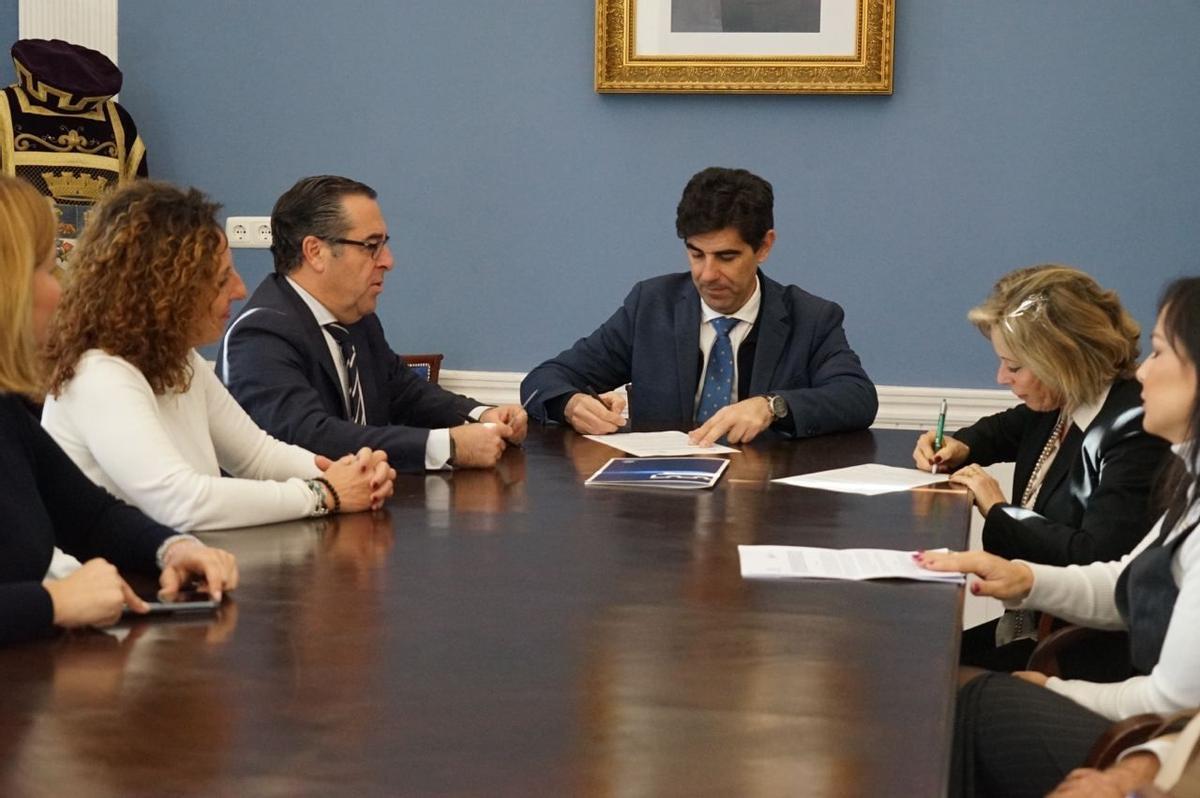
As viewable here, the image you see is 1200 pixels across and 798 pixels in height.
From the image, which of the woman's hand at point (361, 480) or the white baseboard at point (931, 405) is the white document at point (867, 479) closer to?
the woman's hand at point (361, 480)

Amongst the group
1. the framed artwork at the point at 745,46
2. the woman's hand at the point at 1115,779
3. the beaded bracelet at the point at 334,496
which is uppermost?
the framed artwork at the point at 745,46

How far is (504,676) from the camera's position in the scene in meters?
1.51

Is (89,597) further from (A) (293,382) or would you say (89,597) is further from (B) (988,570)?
(A) (293,382)

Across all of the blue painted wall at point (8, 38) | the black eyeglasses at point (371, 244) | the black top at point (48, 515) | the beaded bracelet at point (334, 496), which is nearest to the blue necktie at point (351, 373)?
the black eyeglasses at point (371, 244)

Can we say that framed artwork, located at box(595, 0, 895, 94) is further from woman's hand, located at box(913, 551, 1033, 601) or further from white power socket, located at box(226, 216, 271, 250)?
woman's hand, located at box(913, 551, 1033, 601)

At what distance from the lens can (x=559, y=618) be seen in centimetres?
176

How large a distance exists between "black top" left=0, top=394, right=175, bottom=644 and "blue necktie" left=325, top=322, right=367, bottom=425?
1246 mm

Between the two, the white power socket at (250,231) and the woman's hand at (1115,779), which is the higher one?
the white power socket at (250,231)

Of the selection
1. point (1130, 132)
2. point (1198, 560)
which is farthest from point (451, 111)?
point (1198, 560)

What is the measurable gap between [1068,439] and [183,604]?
183 cm

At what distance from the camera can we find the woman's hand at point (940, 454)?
317cm

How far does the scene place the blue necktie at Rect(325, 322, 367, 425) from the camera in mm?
3281

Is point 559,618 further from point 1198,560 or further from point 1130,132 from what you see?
point 1130,132

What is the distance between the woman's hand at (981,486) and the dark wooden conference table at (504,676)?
483 mm
